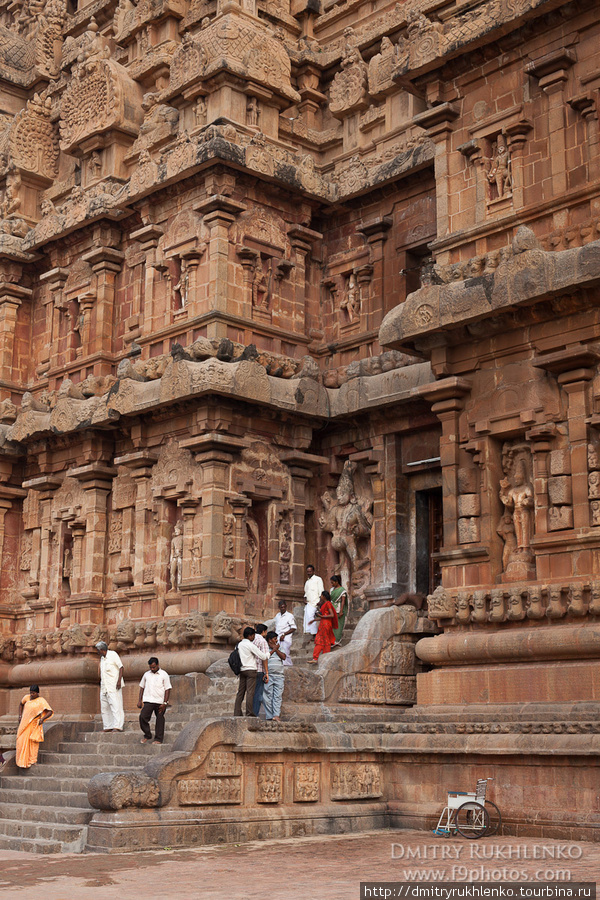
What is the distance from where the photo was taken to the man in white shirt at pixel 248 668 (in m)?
15.6

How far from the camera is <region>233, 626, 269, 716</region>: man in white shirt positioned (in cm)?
1565

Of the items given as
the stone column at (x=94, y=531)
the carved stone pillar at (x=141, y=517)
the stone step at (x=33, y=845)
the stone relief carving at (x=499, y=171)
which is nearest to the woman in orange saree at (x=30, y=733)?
the stone step at (x=33, y=845)

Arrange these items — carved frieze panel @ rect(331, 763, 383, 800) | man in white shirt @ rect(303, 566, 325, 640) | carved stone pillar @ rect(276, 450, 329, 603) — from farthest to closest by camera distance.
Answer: carved stone pillar @ rect(276, 450, 329, 603)
man in white shirt @ rect(303, 566, 325, 640)
carved frieze panel @ rect(331, 763, 383, 800)

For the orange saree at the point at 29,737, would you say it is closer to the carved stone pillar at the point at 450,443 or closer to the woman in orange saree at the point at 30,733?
the woman in orange saree at the point at 30,733

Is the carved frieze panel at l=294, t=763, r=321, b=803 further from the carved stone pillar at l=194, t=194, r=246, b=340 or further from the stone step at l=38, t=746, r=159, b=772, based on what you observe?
the carved stone pillar at l=194, t=194, r=246, b=340

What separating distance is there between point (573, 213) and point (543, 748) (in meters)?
7.34

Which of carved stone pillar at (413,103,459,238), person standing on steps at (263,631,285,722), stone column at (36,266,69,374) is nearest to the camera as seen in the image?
person standing on steps at (263,631,285,722)

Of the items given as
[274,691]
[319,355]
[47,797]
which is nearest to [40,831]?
[47,797]

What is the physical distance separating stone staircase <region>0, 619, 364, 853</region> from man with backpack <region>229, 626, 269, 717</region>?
1406mm

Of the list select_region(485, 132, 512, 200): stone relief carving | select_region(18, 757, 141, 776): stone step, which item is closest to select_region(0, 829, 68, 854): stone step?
select_region(18, 757, 141, 776): stone step

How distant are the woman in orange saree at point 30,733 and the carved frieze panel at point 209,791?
4186mm

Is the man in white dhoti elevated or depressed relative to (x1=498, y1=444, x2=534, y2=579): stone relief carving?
depressed

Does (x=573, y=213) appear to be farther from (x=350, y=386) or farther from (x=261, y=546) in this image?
(x=261, y=546)

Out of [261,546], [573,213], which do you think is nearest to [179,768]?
[261,546]
